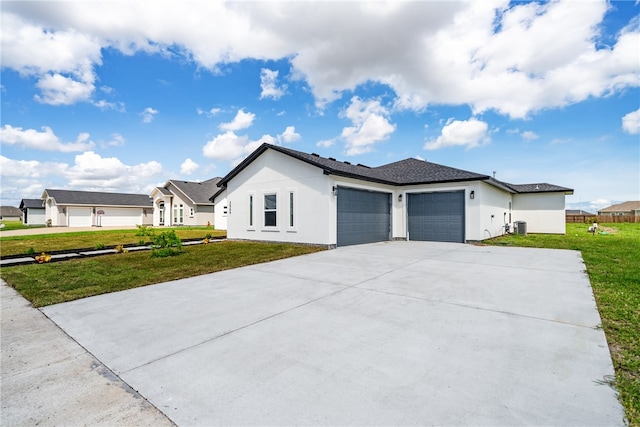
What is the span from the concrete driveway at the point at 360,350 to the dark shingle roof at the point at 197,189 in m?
25.4

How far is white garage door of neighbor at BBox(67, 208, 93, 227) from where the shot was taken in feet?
109

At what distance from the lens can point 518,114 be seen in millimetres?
16938

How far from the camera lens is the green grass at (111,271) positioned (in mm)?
6098

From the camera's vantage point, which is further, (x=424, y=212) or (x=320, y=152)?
(x=320, y=152)

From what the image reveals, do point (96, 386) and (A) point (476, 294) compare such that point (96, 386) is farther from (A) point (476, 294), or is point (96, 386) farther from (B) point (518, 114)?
(B) point (518, 114)

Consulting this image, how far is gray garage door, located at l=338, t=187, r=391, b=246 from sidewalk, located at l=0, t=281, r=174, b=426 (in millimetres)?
10083

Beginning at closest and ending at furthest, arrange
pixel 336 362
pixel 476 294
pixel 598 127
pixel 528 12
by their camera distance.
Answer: pixel 336 362 → pixel 476 294 → pixel 528 12 → pixel 598 127

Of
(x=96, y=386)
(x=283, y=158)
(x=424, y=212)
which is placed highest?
(x=283, y=158)

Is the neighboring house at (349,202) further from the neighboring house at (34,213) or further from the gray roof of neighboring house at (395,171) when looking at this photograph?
the neighboring house at (34,213)

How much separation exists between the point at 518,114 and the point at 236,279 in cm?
1863

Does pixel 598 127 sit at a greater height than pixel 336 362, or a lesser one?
greater

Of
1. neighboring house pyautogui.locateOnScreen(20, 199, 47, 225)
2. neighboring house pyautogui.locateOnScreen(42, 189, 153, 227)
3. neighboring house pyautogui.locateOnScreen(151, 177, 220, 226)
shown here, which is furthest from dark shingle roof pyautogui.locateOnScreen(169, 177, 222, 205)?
neighboring house pyautogui.locateOnScreen(20, 199, 47, 225)

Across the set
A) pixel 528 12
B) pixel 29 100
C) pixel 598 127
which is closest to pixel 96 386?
pixel 528 12

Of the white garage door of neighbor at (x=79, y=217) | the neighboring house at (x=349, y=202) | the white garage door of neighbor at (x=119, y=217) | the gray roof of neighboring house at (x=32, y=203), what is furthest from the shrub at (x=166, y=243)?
the gray roof of neighboring house at (x=32, y=203)
